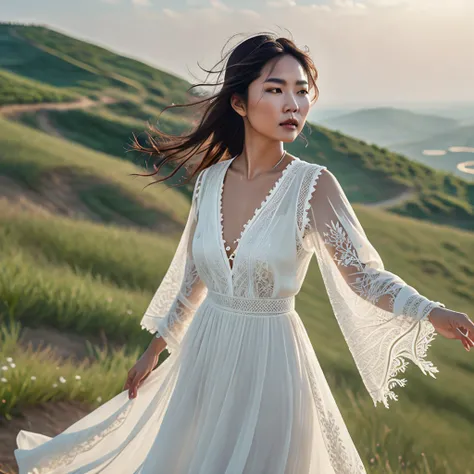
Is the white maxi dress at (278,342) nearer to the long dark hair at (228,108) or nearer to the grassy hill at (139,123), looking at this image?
the long dark hair at (228,108)

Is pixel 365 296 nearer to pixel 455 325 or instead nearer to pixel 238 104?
pixel 455 325

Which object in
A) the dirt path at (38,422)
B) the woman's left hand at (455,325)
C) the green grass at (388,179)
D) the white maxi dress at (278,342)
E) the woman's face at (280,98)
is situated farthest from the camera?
the green grass at (388,179)

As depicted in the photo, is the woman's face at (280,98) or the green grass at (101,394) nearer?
the woman's face at (280,98)

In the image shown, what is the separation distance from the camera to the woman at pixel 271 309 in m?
2.53

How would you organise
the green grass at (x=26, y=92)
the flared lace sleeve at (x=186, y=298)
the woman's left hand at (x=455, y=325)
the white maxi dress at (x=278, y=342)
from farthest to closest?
the green grass at (x=26, y=92) < the flared lace sleeve at (x=186, y=298) < the white maxi dress at (x=278, y=342) < the woman's left hand at (x=455, y=325)

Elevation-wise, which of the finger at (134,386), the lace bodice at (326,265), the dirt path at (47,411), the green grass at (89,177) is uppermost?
the lace bodice at (326,265)

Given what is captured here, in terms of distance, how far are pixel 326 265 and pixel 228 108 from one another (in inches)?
31.0

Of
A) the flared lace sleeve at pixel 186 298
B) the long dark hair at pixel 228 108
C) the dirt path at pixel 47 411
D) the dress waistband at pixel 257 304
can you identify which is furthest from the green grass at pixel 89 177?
the dress waistband at pixel 257 304

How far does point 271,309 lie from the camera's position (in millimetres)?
2660

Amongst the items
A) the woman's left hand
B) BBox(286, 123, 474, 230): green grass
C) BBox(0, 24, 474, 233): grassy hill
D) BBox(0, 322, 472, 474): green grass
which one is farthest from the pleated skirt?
BBox(286, 123, 474, 230): green grass

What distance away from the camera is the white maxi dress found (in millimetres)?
2523

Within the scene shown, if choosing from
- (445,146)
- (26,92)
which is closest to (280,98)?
(445,146)

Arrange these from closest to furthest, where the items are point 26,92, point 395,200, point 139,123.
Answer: point 26,92
point 139,123
point 395,200

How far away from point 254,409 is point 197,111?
1.26 metres
